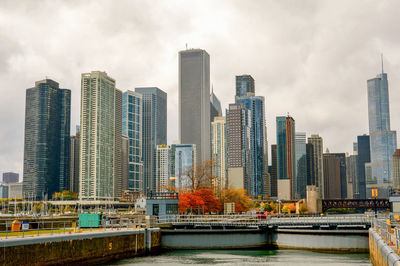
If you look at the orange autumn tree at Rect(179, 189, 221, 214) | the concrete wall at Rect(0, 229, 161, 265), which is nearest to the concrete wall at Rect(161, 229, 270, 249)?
the concrete wall at Rect(0, 229, 161, 265)

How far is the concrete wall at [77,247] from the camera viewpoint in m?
33.4

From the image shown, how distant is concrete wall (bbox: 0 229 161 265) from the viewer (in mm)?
33438

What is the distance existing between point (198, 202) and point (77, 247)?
53.1m

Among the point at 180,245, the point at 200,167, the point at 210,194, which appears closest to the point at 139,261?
the point at 180,245

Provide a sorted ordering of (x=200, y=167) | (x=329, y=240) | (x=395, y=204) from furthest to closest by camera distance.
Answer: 1. (x=200, y=167)
2. (x=395, y=204)
3. (x=329, y=240)

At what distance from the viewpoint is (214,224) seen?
63.9m

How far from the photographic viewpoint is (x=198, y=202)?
92562 millimetres

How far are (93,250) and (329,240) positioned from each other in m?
28.4

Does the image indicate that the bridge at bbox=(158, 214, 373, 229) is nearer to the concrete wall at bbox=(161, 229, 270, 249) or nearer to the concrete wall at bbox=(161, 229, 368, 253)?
the concrete wall at bbox=(161, 229, 368, 253)

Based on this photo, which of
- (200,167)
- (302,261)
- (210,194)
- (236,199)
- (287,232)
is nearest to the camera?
(302,261)

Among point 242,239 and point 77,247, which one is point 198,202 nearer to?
point 242,239

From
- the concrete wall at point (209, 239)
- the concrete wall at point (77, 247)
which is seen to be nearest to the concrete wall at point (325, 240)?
the concrete wall at point (209, 239)

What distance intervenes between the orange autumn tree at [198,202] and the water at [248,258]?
1120 inches

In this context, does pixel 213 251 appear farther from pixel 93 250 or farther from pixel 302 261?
pixel 93 250
